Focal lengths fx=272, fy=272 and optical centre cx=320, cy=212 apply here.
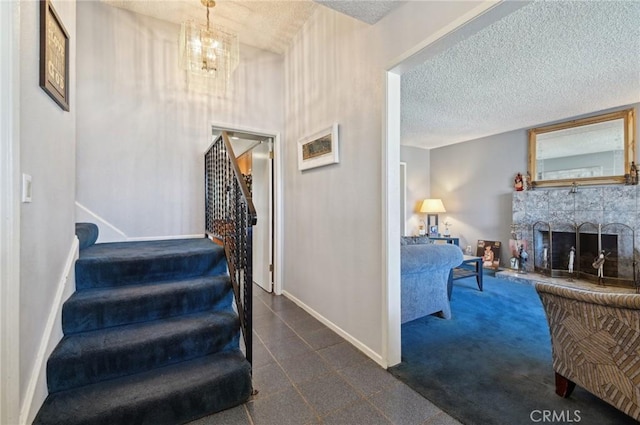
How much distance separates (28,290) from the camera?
122cm

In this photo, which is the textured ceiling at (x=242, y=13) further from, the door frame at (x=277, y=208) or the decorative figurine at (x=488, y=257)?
the decorative figurine at (x=488, y=257)

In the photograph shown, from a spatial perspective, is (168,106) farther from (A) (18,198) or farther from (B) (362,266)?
(B) (362,266)

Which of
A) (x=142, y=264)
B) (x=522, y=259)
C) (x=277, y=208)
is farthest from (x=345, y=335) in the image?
(x=522, y=259)

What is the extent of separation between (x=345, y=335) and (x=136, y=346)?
1.61 m

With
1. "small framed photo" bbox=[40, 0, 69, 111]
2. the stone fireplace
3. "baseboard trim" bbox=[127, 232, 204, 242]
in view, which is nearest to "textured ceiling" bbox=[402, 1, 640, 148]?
the stone fireplace

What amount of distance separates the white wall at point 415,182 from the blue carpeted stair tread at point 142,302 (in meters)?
5.21

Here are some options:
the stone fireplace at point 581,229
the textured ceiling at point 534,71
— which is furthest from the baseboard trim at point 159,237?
the stone fireplace at point 581,229

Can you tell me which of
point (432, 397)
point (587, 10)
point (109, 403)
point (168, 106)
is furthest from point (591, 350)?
point (168, 106)

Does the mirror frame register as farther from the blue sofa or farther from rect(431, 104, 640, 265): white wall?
the blue sofa

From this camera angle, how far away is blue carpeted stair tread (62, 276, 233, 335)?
1646 mm

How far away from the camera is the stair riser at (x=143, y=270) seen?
1872 mm

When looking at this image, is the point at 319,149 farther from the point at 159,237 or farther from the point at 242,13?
the point at 159,237

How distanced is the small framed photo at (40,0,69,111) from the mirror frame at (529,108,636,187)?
20.1 ft

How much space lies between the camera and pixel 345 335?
2461 mm
